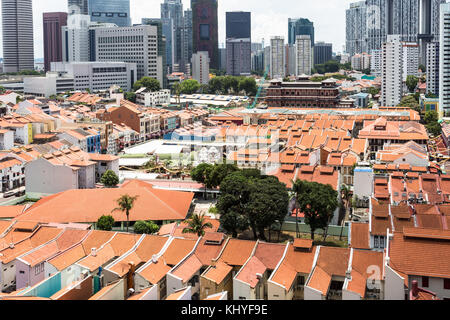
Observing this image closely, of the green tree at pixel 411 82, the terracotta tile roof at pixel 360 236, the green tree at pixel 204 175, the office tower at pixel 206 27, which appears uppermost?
the office tower at pixel 206 27

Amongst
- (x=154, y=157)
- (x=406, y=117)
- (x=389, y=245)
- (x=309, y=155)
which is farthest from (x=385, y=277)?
(x=406, y=117)

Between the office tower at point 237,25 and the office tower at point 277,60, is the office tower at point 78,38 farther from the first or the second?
the office tower at point 237,25

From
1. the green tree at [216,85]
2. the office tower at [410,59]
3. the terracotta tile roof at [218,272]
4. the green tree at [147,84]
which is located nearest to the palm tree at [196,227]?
the terracotta tile roof at [218,272]

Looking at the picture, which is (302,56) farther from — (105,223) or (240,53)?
(105,223)

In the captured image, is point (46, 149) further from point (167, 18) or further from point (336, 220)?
point (167, 18)

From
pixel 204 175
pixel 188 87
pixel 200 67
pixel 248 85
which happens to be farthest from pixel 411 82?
pixel 204 175
